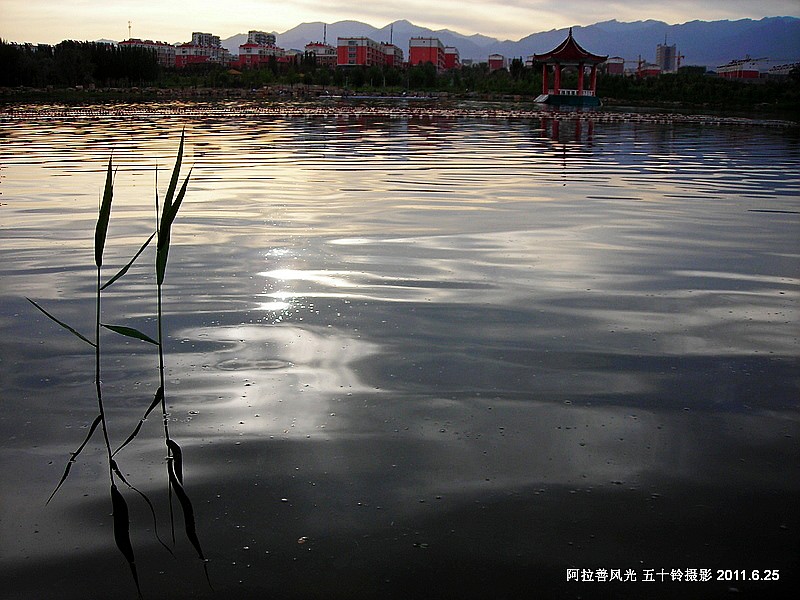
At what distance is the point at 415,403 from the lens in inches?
120

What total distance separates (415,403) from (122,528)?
114cm

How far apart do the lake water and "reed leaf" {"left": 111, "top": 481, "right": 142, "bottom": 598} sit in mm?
25

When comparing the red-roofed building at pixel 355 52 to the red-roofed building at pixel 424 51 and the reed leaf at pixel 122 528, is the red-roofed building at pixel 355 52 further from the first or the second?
the reed leaf at pixel 122 528

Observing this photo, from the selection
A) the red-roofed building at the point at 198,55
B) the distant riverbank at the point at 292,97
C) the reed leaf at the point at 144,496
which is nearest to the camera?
the reed leaf at the point at 144,496

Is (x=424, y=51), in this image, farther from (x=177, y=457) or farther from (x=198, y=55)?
(x=177, y=457)

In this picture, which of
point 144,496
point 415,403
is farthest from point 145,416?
point 415,403

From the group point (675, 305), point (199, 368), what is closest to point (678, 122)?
point (675, 305)

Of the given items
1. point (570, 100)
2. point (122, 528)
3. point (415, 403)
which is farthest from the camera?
point (570, 100)

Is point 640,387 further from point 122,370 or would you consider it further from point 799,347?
point 122,370

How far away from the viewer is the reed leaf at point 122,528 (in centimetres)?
205

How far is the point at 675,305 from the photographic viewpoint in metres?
4.43

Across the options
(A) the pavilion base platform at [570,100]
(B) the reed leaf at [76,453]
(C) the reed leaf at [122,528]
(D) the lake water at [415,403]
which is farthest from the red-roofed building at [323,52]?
(C) the reed leaf at [122,528]

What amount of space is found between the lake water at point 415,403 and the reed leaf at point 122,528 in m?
0.03

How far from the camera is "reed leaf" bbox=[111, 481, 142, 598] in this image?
2.05 metres
